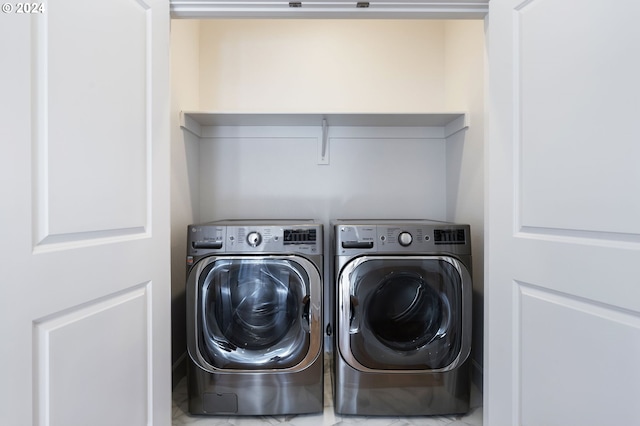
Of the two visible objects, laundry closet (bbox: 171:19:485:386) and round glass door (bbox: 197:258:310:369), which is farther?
laundry closet (bbox: 171:19:485:386)

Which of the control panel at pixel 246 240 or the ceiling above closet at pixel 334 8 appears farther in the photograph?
the control panel at pixel 246 240

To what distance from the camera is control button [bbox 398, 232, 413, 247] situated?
→ 4.62 feet

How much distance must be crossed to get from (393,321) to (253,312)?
0.65 metres

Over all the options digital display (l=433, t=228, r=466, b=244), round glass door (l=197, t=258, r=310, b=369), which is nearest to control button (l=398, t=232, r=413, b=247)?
digital display (l=433, t=228, r=466, b=244)

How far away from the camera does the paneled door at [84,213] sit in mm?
666

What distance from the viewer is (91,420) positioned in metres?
0.85

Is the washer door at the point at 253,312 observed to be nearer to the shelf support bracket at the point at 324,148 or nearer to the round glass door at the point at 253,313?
the round glass door at the point at 253,313

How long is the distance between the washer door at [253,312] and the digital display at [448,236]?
0.58 meters

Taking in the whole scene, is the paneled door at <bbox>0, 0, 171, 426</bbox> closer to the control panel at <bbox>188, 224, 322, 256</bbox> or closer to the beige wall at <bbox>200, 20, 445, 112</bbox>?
the control panel at <bbox>188, 224, 322, 256</bbox>

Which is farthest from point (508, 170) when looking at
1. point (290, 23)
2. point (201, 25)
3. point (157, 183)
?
point (201, 25)

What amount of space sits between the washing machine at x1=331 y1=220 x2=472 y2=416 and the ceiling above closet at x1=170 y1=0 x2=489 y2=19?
0.90 meters

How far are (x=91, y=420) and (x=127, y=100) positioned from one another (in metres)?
0.93

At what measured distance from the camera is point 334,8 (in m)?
1.26

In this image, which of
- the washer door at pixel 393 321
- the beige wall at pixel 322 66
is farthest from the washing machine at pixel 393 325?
the beige wall at pixel 322 66
